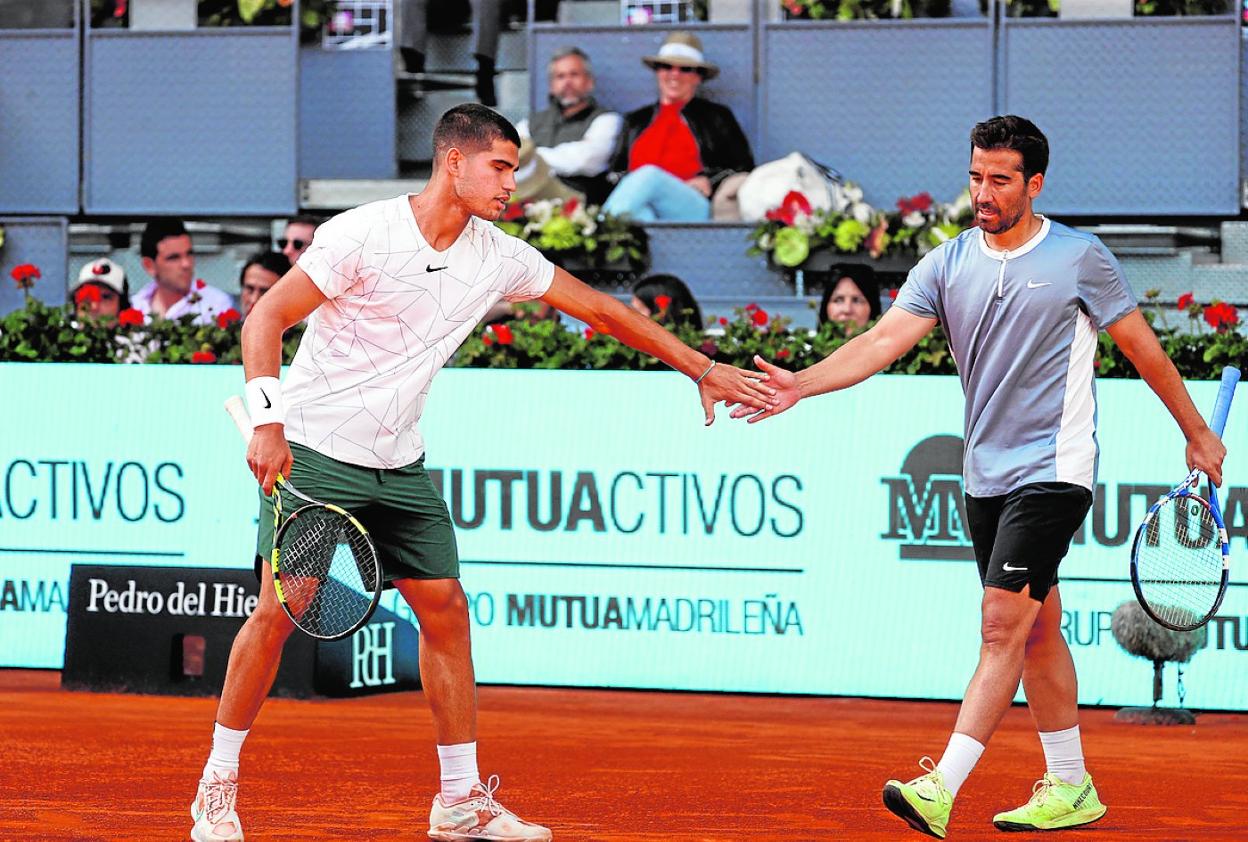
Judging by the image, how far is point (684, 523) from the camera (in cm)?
845

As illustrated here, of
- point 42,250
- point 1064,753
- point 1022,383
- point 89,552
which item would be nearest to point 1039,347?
point 1022,383

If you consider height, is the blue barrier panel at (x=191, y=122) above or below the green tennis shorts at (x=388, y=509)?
above

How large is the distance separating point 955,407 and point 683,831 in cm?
336

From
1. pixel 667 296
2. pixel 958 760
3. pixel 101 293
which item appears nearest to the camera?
pixel 958 760

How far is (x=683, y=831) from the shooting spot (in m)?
5.49

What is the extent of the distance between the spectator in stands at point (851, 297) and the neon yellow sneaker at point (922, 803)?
198 inches

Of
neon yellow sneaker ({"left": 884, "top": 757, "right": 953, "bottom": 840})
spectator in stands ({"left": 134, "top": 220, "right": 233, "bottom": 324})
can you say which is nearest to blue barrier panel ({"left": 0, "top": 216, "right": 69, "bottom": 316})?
spectator in stands ({"left": 134, "top": 220, "right": 233, "bottom": 324})

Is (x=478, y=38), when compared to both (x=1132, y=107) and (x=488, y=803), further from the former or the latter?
(x=488, y=803)

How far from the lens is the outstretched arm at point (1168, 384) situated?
5340mm

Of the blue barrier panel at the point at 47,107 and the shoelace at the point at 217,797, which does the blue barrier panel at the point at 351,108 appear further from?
the shoelace at the point at 217,797

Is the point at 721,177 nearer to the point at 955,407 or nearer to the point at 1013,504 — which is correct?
the point at 955,407

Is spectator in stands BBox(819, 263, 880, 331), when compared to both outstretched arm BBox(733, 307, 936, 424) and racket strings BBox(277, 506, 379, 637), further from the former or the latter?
racket strings BBox(277, 506, 379, 637)

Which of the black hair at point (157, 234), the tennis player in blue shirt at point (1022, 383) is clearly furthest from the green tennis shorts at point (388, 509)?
the black hair at point (157, 234)

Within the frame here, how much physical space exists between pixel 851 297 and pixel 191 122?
567 centimetres
